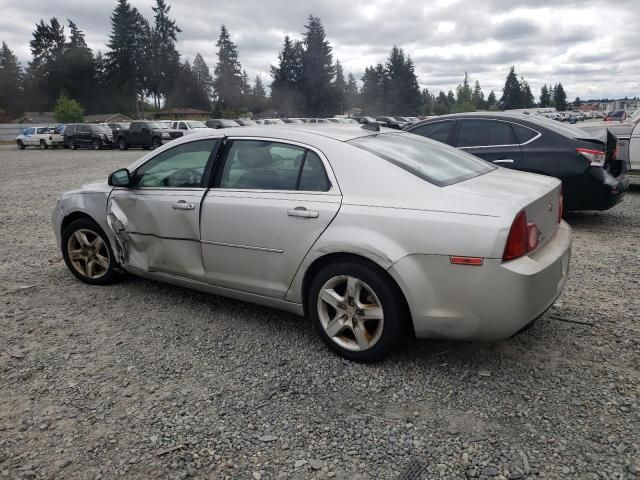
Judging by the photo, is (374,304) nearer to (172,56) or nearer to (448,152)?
(448,152)

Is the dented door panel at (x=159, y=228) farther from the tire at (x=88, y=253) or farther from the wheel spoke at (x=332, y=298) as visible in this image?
the wheel spoke at (x=332, y=298)

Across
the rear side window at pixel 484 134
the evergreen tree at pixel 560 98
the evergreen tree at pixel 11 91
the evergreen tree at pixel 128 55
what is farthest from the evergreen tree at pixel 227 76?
the rear side window at pixel 484 134

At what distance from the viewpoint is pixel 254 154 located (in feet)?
12.1

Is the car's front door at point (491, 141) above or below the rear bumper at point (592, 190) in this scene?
above

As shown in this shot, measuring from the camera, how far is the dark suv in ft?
98.6

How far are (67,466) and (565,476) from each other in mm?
2240

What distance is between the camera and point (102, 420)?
8.92 ft

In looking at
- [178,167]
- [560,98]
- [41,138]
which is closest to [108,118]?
[41,138]

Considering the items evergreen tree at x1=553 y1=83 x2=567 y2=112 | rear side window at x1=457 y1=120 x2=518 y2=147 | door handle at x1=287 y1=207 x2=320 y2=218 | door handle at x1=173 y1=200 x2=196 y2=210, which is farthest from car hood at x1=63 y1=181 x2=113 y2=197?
evergreen tree at x1=553 y1=83 x2=567 y2=112

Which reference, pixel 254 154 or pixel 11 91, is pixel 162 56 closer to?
pixel 11 91

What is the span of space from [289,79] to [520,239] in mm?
73355

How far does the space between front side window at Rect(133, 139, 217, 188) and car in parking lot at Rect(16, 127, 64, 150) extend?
106 feet

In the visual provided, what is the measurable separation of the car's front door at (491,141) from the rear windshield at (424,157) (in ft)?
9.39

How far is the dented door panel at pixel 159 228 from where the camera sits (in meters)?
3.83
